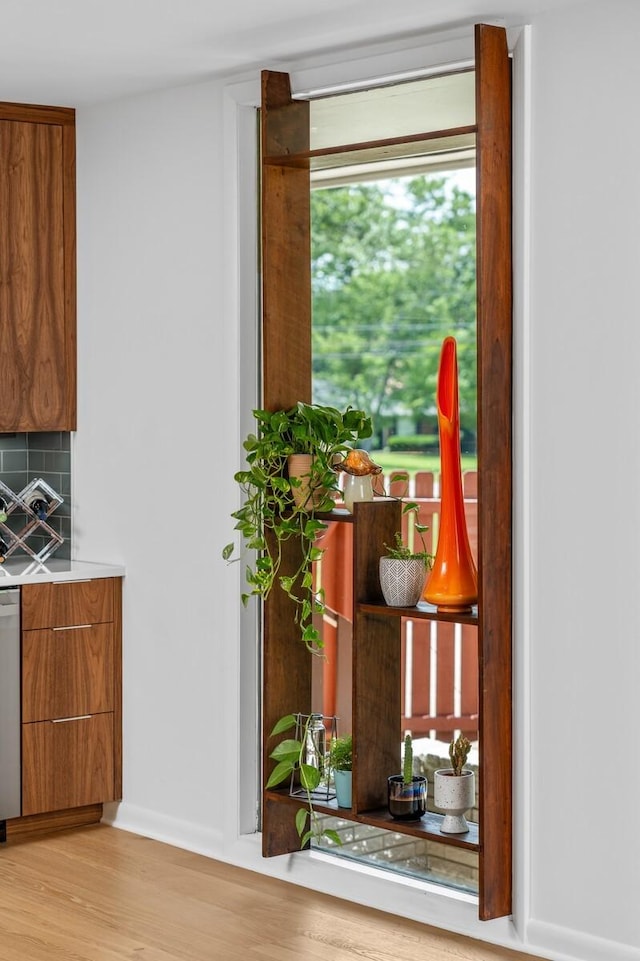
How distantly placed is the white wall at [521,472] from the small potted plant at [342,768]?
9.1 inches

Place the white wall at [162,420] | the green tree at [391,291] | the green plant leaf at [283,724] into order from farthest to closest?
1. the green tree at [391,291]
2. the white wall at [162,420]
3. the green plant leaf at [283,724]

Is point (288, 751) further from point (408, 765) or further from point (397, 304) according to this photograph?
point (397, 304)

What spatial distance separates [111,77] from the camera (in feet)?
13.3

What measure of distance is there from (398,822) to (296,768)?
1.48ft

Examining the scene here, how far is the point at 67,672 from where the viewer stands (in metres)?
4.33

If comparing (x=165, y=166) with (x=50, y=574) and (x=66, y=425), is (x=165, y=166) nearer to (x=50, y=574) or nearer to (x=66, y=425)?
(x=66, y=425)

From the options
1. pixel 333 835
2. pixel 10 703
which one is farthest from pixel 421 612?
pixel 10 703

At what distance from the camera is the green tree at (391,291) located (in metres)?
10.2

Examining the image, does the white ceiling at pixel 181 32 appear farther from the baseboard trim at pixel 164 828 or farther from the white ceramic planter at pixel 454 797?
the baseboard trim at pixel 164 828

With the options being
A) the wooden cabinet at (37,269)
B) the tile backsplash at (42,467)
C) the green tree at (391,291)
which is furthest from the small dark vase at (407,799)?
the green tree at (391,291)

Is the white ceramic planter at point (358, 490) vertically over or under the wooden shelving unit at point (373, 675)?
over

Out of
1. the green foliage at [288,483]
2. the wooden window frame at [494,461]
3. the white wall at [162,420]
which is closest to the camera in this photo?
the wooden window frame at [494,461]

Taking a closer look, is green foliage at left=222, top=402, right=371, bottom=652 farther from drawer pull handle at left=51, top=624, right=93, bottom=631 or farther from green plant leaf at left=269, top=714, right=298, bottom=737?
drawer pull handle at left=51, top=624, right=93, bottom=631

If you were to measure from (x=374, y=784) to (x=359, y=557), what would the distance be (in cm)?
67
